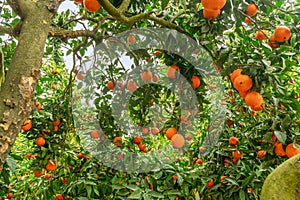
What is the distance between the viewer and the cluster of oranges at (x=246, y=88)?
4.86ft

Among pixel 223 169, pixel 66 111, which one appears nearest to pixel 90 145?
pixel 66 111

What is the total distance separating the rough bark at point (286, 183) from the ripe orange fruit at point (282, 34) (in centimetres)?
Result: 78

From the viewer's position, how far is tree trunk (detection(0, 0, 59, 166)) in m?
1.34

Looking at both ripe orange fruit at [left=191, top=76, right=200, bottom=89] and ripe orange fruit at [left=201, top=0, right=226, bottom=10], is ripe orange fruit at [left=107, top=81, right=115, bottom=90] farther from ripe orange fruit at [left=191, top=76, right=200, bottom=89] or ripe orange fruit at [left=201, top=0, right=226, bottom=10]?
ripe orange fruit at [left=201, top=0, right=226, bottom=10]

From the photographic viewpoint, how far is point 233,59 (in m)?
1.60

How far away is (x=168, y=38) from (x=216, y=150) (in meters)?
0.99

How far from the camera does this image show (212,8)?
1.64m

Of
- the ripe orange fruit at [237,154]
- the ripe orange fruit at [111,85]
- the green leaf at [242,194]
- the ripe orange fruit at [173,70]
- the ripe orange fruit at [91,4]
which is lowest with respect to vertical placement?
the green leaf at [242,194]

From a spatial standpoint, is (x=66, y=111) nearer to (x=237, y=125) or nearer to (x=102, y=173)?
(x=102, y=173)

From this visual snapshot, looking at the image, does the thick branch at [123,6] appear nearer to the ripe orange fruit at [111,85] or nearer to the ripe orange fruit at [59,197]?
the ripe orange fruit at [111,85]

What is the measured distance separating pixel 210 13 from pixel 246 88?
0.48 m

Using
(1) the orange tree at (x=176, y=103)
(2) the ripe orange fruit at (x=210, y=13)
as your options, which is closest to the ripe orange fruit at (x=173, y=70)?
(1) the orange tree at (x=176, y=103)

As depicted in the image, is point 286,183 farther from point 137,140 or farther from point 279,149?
point 137,140

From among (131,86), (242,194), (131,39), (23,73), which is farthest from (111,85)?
(242,194)
